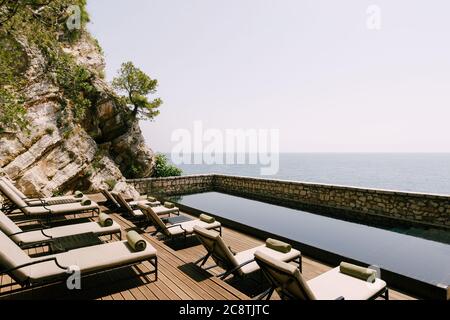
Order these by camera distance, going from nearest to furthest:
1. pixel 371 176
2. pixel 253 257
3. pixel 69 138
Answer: pixel 253 257 → pixel 69 138 → pixel 371 176

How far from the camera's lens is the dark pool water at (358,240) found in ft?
Answer: 18.2

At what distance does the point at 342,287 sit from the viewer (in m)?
3.48

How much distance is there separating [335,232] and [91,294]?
704 centimetres

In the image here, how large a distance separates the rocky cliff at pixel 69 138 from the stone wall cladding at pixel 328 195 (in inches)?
103

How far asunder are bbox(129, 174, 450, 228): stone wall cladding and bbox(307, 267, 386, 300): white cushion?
697 cm

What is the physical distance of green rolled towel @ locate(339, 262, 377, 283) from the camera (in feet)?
11.9

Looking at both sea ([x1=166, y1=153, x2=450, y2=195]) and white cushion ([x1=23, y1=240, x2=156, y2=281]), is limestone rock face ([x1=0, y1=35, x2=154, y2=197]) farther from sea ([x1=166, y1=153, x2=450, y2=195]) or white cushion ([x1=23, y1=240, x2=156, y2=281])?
sea ([x1=166, y1=153, x2=450, y2=195])

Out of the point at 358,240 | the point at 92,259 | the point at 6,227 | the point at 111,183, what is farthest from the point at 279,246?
the point at 111,183

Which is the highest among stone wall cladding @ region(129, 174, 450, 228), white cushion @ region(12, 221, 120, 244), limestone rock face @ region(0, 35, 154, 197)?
limestone rock face @ region(0, 35, 154, 197)

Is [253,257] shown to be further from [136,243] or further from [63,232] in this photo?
[63,232]

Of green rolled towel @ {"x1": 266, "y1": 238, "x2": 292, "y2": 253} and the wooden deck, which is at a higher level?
green rolled towel @ {"x1": 266, "y1": 238, "x2": 292, "y2": 253}

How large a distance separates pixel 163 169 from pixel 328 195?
40.0 ft

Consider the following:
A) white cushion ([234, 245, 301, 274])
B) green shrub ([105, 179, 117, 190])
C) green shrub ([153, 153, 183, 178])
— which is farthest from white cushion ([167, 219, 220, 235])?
green shrub ([153, 153, 183, 178])
